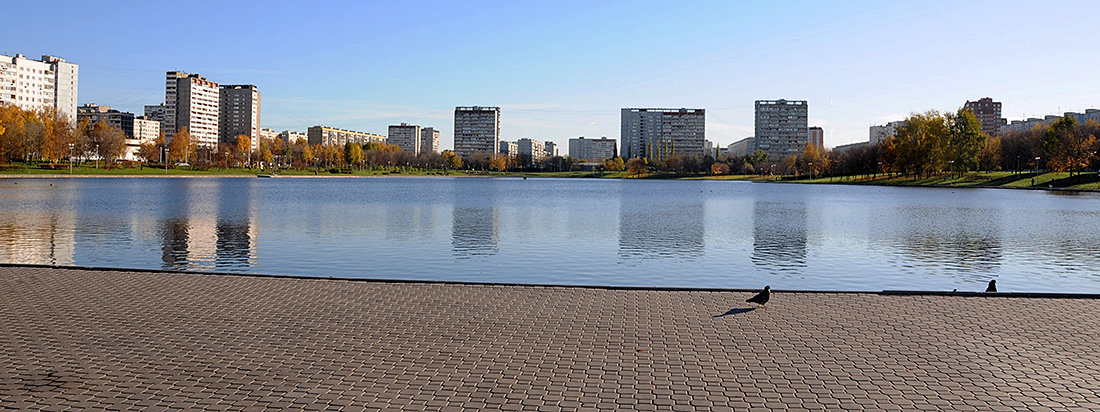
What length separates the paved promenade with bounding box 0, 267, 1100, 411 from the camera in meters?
5.68

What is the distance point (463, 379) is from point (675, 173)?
568ft

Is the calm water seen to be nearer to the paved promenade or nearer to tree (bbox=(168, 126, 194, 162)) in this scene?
the paved promenade

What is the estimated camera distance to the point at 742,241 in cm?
2222

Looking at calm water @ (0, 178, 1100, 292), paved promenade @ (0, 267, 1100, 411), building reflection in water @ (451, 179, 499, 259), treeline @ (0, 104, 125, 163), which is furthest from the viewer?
treeline @ (0, 104, 125, 163)

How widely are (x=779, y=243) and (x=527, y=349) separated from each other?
15860 millimetres

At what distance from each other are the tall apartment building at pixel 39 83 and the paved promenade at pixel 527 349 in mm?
149729

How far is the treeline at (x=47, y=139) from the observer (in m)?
90.3

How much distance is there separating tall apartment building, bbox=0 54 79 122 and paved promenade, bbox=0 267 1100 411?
14973cm

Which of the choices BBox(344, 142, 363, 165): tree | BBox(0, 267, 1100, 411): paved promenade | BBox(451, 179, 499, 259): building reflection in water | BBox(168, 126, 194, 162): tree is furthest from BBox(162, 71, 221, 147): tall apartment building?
BBox(0, 267, 1100, 411): paved promenade

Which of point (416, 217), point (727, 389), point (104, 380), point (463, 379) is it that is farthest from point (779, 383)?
point (416, 217)

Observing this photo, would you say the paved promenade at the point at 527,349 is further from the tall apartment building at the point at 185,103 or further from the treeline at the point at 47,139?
the tall apartment building at the point at 185,103

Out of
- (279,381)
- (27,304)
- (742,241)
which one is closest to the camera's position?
(279,381)

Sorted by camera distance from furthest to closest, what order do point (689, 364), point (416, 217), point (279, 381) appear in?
point (416, 217) < point (689, 364) < point (279, 381)

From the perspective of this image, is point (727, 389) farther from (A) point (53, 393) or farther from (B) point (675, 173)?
(B) point (675, 173)
